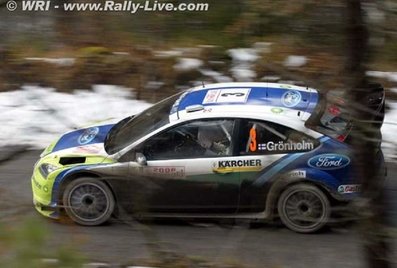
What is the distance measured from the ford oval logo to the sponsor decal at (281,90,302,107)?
2.03 feet

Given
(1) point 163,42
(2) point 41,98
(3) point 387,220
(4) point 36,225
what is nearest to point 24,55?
(2) point 41,98

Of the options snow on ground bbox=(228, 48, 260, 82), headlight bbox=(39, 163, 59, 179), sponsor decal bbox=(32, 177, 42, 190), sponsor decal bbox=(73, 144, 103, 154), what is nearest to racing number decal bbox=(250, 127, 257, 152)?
sponsor decal bbox=(73, 144, 103, 154)

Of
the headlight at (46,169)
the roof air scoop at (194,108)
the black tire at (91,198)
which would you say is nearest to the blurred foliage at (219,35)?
the black tire at (91,198)

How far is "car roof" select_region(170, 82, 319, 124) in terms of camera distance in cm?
714

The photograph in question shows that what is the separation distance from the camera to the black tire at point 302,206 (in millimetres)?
7062

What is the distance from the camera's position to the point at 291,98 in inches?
282

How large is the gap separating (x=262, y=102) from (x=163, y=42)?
148 inches

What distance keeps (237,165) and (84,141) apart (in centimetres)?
195

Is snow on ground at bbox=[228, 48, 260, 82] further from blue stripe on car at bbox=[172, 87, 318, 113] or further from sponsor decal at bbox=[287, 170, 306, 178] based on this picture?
sponsor decal at bbox=[287, 170, 306, 178]

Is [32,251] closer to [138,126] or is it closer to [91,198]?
[91,198]

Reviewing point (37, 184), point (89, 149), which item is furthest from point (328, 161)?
point (37, 184)

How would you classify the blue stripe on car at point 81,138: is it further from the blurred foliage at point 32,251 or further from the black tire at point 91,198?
the blurred foliage at point 32,251

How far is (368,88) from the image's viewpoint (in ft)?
11.7

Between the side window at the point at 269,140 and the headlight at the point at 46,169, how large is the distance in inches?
85.3
